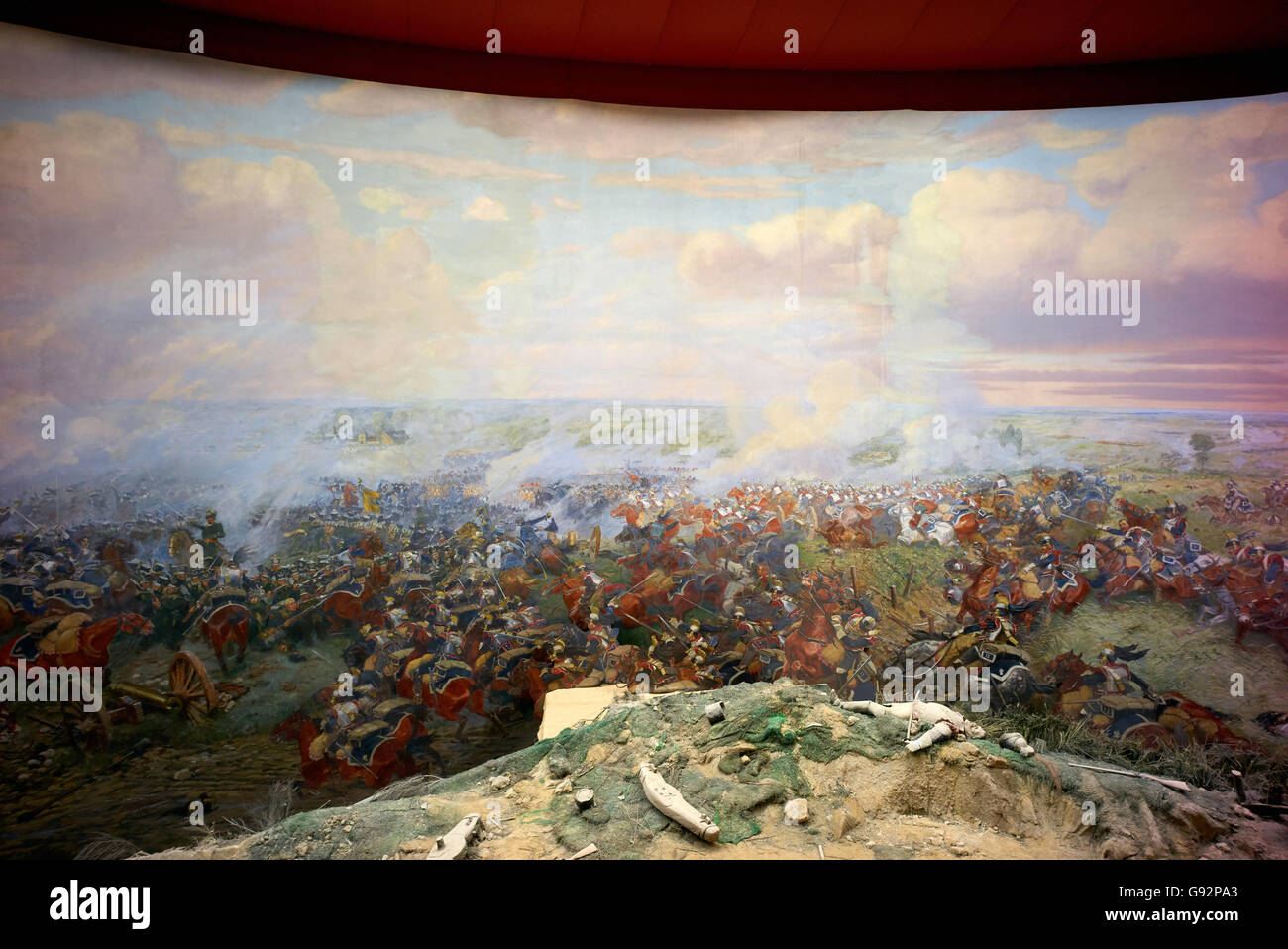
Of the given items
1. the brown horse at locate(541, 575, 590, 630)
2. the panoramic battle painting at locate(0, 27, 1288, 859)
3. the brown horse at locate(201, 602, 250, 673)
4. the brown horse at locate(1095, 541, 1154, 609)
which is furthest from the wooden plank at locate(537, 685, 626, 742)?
the brown horse at locate(1095, 541, 1154, 609)

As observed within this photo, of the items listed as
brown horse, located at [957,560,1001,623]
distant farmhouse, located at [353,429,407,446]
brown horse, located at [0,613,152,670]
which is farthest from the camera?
brown horse, located at [957,560,1001,623]

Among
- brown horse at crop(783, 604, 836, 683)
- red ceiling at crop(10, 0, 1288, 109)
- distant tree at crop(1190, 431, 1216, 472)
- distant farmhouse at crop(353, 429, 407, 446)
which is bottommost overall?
brown horse at crop(783, 604, 836, 683)

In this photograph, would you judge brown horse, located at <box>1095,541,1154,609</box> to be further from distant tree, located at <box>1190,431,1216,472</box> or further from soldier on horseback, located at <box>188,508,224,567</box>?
soldier on horseback, located at <box>188,508,224,567</box>

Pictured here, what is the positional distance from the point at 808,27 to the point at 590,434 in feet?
12.2

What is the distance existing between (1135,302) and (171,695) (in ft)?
27.9

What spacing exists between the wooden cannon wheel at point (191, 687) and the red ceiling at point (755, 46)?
4.64 meters

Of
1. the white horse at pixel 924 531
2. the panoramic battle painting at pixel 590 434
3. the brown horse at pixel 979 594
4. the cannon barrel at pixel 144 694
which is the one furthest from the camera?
the white horse at pixel 924 531

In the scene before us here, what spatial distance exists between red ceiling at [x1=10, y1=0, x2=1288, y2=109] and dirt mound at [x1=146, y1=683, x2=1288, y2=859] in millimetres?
5272

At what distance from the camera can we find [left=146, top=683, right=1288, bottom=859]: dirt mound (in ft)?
13.7

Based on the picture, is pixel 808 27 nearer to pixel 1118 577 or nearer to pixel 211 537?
pixel 1118 577

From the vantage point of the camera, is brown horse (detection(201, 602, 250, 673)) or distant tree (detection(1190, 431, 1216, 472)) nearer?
brown horse (detection(201, 602, 250, 673))

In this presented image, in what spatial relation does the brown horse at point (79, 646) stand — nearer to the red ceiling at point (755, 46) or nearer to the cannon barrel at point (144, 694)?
the cannon barrel at point (144, 694)

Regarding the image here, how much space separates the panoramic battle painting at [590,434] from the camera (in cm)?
599

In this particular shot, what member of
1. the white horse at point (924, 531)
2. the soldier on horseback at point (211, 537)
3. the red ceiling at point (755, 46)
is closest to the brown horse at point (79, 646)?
the soldier on horseback at point (211, 537)
